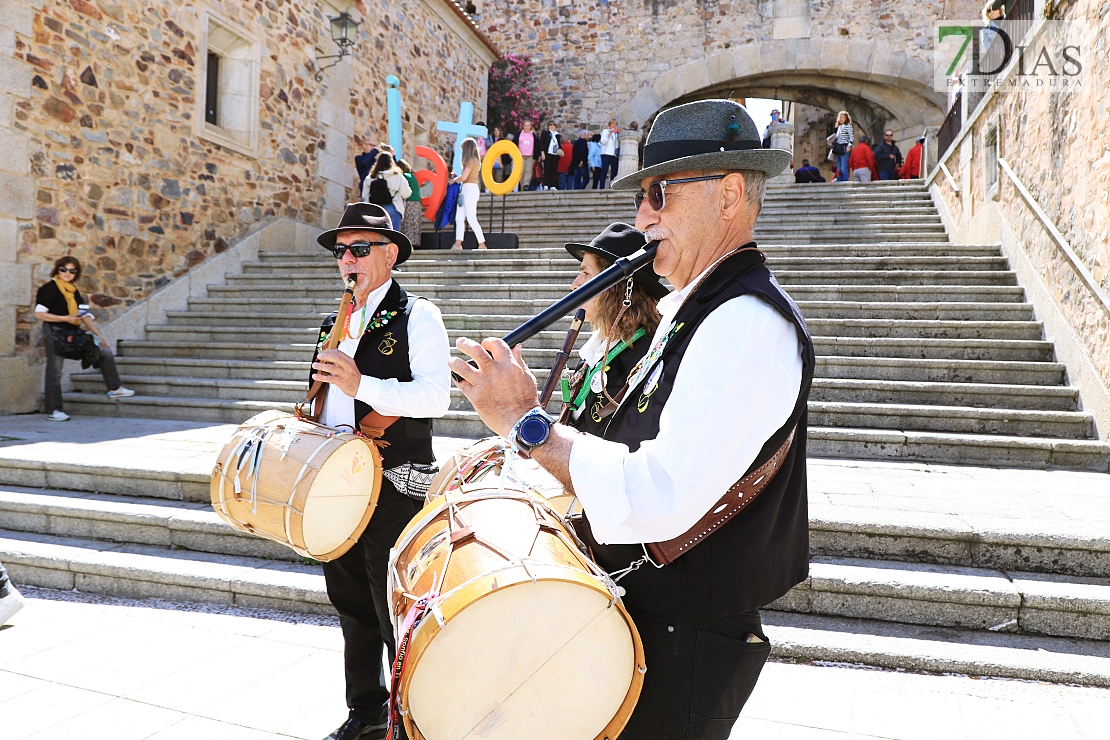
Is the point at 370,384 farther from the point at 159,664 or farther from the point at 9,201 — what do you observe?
the point at 9,201

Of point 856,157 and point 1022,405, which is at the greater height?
point 856,157

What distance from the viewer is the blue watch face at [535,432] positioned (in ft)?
3.89

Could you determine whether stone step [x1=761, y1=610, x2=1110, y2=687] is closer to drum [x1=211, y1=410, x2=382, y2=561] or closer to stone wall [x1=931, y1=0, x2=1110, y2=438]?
drum [x1=211, y1=410, x2=382, y2=561]

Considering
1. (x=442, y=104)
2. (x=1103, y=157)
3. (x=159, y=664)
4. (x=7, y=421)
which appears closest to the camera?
(x=159, y=664)

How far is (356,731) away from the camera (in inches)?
96.5

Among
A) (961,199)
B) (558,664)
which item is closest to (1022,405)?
(961,199)

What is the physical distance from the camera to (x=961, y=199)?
9.48 meters

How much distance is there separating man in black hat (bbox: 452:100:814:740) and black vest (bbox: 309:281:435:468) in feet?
4.42

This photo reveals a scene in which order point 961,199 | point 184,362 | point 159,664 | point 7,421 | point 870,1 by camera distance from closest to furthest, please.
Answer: point 159,664 → point 7,421 → point 184,362 → point 961,199 → point 870,1

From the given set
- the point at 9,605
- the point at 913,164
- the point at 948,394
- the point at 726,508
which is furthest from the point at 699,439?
the point at 913,164

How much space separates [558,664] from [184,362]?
789cm

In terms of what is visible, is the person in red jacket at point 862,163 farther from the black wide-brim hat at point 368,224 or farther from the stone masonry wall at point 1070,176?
the black wide-brim hat at point 368,224

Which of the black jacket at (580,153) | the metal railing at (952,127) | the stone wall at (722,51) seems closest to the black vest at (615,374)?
the metal railing at (952,127)

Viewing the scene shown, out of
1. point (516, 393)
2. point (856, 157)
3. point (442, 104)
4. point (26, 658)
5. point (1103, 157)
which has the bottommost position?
point (26, 658)
